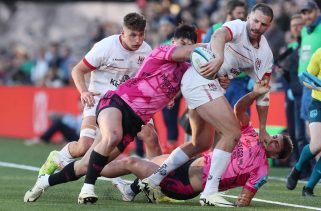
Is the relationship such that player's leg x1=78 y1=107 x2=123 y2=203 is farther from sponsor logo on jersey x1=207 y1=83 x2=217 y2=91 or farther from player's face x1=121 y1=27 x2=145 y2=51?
player's face x1=121 y1=27 x2=145 y2=51

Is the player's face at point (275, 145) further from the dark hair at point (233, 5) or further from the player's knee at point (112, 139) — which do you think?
the dark hair at point (233, 5)

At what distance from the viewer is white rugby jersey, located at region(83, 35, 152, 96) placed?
11.6 meters

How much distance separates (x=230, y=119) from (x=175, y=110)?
6.89 meters

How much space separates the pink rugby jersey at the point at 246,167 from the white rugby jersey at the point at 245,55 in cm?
85

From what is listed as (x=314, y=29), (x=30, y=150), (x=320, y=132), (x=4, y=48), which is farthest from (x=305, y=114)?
(x=4, y=48)

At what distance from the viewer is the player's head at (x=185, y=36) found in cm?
1112

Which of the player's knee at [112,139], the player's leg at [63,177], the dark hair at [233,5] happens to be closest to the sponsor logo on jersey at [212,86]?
the player's knee at [112,139]

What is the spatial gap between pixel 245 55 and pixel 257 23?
398 mm

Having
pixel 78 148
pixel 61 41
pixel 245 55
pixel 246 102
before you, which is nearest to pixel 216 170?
pixel 246 102

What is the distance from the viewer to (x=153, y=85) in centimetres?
1045

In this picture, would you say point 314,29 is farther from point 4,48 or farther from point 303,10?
point 4,48

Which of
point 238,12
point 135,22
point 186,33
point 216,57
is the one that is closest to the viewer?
point 216,57

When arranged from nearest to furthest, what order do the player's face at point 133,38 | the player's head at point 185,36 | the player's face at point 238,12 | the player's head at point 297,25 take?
the player's face at point 133,38, the player's head at point 185,36, the player's face at point 238,12, the player's head at point 297,25

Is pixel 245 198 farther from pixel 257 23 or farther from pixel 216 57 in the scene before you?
pixel 257 23
